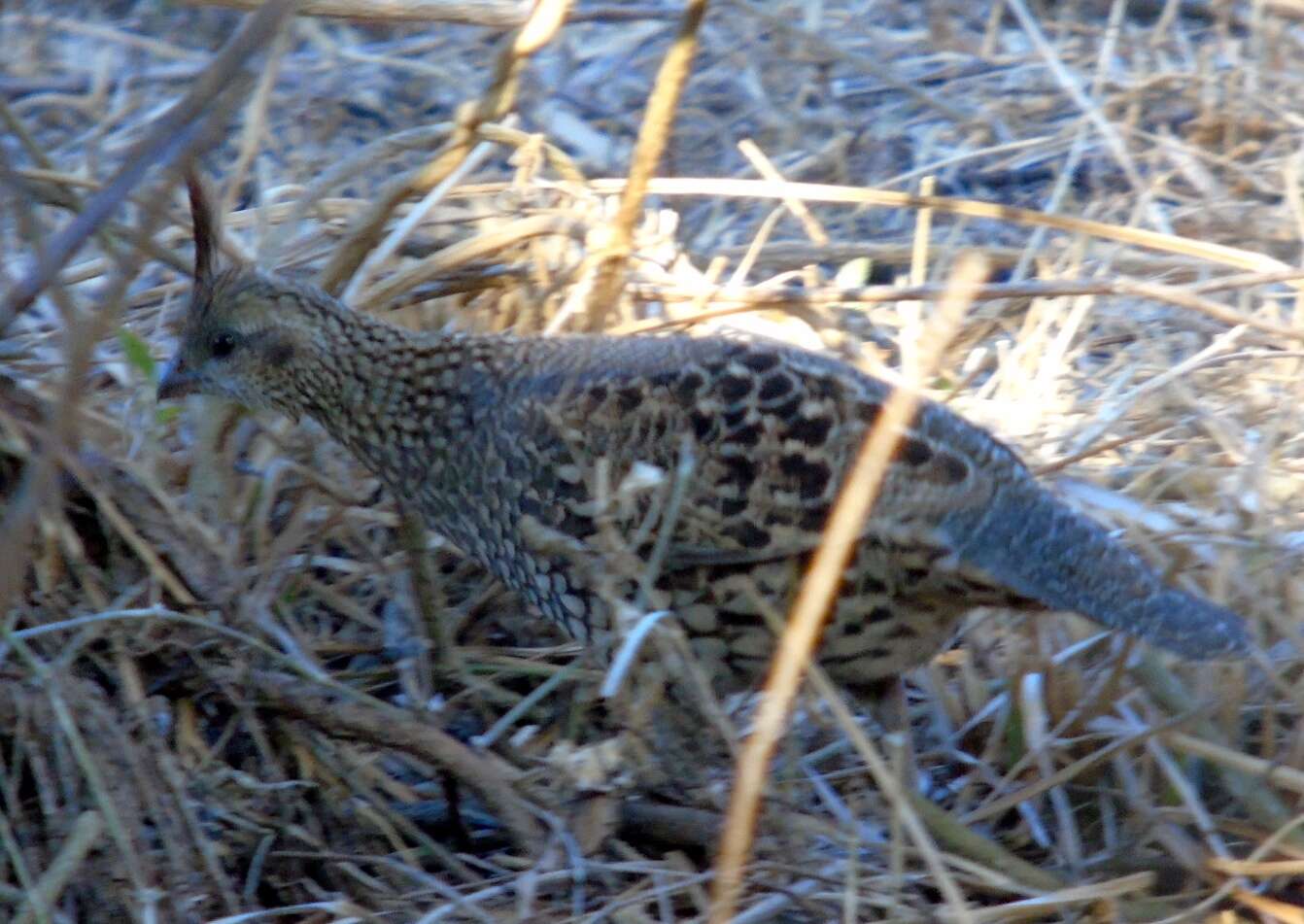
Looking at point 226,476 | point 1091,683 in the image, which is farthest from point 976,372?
point 226,476

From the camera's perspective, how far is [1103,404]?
403 cm

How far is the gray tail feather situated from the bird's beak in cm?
154

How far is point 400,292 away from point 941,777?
159 cm

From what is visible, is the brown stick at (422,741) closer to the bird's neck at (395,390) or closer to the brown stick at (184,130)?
the bird's neck at (395,390)

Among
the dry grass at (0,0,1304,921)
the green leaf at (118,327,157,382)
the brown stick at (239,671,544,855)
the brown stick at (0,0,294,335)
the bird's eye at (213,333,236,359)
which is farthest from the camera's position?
the bird's eye at (213,333,236,359)

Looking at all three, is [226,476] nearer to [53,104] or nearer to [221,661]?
[221,661]

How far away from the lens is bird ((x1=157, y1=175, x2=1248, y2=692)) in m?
2.91

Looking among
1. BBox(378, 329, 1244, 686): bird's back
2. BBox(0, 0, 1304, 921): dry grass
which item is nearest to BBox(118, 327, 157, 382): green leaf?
BBox(0, 0, 1304, 921): dry grass

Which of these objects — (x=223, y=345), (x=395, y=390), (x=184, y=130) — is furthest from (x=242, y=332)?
(x=184, y=130)

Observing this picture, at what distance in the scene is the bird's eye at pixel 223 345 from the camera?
3486 mm

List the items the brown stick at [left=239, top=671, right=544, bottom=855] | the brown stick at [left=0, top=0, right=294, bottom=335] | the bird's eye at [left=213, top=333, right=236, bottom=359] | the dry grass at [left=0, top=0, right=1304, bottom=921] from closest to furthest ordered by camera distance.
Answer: the brown stick at [left=0, top=0, right=294, bottom=335] → the dry grass at [left=0, top=0, right=1304, bottom=921] → the brown stick at [left=239, top=671, right=544, bottom=855] → the bird's eye at [left=213, top=333, right=236, bottom=359]

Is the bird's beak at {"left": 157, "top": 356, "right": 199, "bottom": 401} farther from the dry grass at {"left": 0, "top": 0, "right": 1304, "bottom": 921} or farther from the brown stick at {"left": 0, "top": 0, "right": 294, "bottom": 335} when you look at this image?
the brown stick at {"left": 0, "top": 0, "right": 294, "bottom": 335}

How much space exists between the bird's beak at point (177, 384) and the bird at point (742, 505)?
0.29 metres

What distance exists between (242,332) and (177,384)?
17cm
